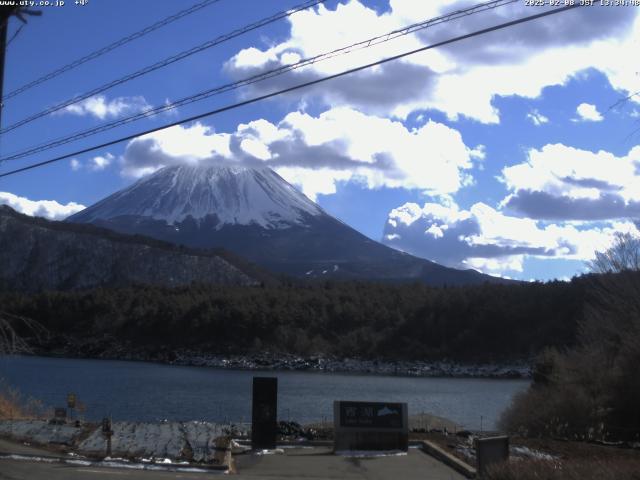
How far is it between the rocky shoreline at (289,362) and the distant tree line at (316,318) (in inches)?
121

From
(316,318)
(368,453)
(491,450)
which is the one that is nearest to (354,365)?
(316,318)

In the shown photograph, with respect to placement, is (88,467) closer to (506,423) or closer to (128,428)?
(128,428)

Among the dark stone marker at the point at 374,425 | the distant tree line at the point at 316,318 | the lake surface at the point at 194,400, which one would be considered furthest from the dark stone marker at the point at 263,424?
the distant tree line at the point at 316,318

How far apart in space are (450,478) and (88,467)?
24.8 feet

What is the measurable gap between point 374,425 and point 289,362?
116316 millimetres

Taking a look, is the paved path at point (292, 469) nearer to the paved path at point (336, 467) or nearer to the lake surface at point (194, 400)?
the paved path at point (336, 467)

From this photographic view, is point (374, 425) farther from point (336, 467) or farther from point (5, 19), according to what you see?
point (5, 19)

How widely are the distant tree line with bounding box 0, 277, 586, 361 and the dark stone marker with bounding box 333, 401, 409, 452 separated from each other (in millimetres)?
118016

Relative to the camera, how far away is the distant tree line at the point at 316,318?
5640 inches

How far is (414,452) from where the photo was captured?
2177 centimetres

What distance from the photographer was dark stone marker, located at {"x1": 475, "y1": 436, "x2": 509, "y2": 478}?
1599cm

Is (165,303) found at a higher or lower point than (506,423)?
higher

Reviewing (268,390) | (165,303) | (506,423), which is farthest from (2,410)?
(165,303)

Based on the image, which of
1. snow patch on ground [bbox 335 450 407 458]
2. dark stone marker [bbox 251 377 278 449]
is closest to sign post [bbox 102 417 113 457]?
dark stone marker [bbox 251 377 278 449]
